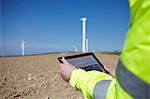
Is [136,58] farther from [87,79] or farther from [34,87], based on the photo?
[34,87]

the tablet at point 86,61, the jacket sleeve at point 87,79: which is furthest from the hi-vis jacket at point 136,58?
the tablet at point 86,61

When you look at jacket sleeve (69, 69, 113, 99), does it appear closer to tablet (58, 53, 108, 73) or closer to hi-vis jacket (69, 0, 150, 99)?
tablet (58, 53, 108, 73)

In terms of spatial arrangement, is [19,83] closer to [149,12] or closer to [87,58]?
[87,58]

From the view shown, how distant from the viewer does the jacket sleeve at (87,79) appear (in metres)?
1.60

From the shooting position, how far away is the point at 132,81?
1.00 metres

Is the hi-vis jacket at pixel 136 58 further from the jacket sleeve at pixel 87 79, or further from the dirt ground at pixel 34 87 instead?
the dirt ground at pixel 34 87

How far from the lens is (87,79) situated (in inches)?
66.2

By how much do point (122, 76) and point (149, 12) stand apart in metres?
0.21

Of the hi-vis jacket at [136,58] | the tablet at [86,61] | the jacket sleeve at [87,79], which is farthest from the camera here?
the tablet at [86,61]

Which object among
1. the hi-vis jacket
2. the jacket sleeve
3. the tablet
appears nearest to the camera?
the hi-vis jacket

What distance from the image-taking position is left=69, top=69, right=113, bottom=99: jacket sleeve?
1.60m

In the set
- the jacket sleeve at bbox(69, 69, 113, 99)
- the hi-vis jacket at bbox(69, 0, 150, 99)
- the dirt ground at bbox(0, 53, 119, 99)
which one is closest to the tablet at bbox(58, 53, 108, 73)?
the jacket sleeve at bbox(69, 69, 113, 99)

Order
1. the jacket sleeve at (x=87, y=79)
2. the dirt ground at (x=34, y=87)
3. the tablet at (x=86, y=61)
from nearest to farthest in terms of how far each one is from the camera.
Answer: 1. the jacket sleeve at (x=87, y=79)
2. the tablet at (x=86, y=61)
3. the dirt ground at (x=34, y=87)

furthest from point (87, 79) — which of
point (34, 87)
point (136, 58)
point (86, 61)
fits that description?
point (34, 87)
